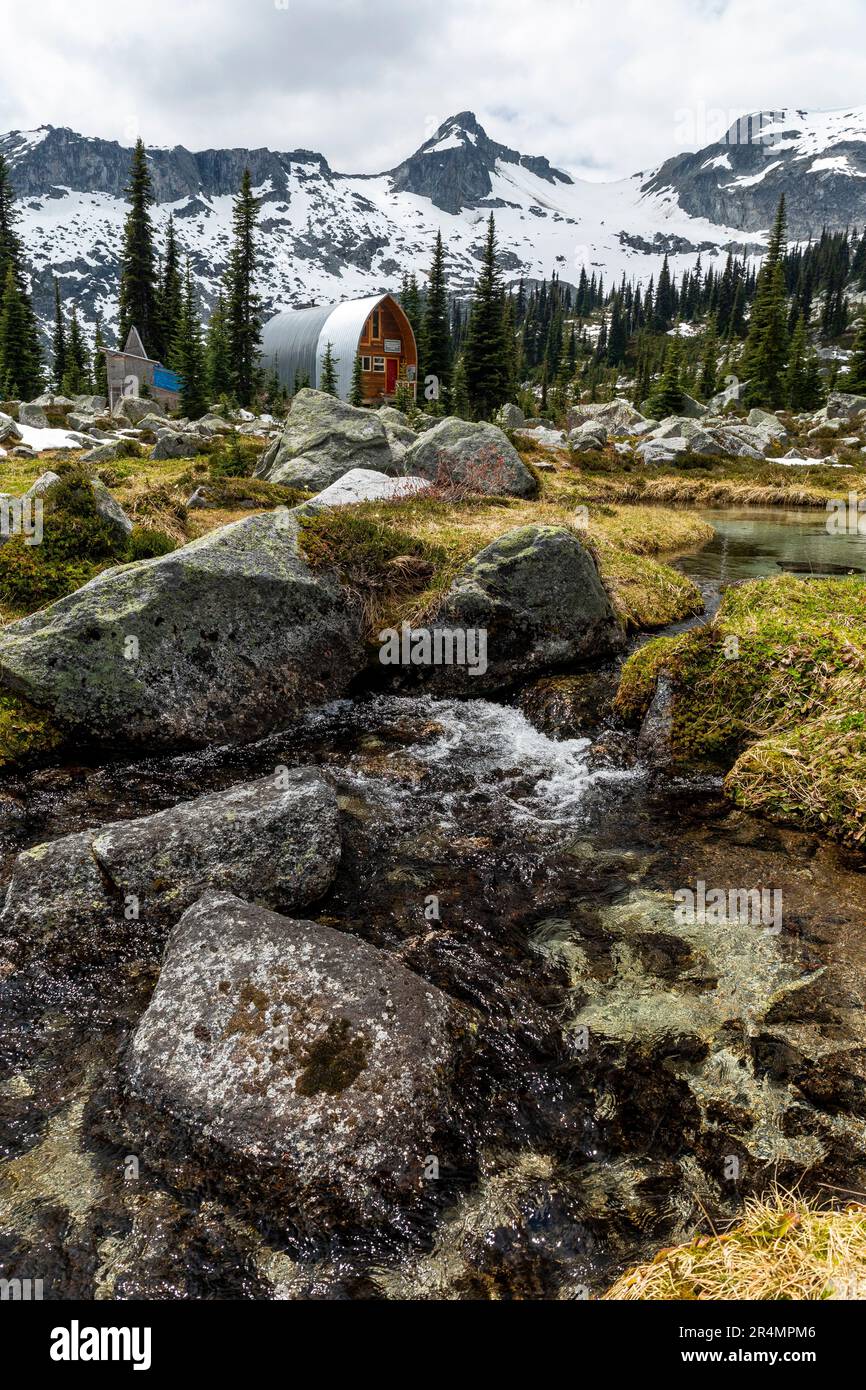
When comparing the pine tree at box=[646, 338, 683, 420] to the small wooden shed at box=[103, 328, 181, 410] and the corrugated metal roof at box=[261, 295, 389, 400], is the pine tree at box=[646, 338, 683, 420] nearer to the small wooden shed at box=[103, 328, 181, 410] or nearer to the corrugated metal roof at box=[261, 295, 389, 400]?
the corrugated metal roof at box=[261, 295, 389, 400]

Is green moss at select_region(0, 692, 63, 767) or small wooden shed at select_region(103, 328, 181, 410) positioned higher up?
small wooden shed at select_region(103, 328, 181, 410)

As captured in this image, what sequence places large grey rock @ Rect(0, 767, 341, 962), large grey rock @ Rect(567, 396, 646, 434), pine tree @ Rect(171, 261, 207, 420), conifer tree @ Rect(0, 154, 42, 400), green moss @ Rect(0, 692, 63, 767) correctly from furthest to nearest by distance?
large grey rock @ Rect(567, 396, 646, 434) < conifer tree @ Rect(0, 154, 42, 400) < pine tree @ Rect(171, 261, 207, 420) < green moss @ Rect(0, 692, 63, 767) < large grey rock @ Rect(0, 767, 341, 962)

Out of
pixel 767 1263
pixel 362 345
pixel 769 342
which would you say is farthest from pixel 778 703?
pixel 769 342

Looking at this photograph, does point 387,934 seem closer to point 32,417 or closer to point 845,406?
point 32,417

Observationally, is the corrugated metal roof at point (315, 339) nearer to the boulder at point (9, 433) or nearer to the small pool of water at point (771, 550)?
the boulder at point (9, 433)

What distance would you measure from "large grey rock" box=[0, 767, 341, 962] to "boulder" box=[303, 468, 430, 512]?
11.7 metres

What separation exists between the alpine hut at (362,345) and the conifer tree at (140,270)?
13.6m

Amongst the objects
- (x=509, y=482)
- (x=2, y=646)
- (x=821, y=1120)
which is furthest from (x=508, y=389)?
(x=821, y=1120)

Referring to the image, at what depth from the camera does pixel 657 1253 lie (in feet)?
11.5

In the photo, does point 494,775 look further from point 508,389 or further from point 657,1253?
point 508,389

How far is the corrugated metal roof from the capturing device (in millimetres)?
69125

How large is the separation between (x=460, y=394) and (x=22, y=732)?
46.6m

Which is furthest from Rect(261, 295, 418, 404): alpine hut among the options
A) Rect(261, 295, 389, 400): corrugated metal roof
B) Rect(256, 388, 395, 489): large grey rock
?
Rect(256, 388, 395, 489): large grey rock

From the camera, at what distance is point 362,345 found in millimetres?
69375
